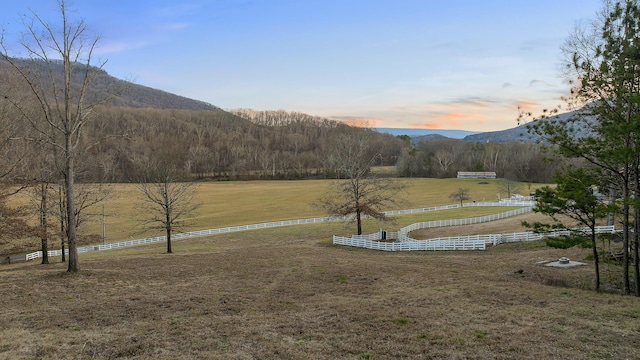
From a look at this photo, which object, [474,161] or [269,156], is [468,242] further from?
[269,156]

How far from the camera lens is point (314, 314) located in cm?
1045

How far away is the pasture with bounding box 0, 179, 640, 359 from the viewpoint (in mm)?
7758

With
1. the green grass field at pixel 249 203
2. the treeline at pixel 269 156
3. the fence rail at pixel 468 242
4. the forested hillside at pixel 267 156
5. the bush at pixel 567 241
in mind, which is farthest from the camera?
the treeline at pixel 269 156

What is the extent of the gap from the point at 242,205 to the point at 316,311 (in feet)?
185

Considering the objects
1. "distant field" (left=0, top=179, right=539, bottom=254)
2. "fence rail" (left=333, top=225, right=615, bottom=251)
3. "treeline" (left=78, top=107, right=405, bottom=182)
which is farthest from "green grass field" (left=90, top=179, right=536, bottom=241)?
"fence rail" (left=333, top=225, right=615, bottom=251)

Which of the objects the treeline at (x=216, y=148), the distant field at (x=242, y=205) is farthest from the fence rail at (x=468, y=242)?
the treeline at (x=216, y=148)

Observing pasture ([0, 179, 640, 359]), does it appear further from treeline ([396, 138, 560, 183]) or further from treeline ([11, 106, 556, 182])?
treeline ([396, 138, 560, 183])

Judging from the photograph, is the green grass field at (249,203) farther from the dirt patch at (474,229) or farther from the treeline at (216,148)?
the treeline at (216,148)

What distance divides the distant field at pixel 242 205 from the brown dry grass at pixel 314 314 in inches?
586

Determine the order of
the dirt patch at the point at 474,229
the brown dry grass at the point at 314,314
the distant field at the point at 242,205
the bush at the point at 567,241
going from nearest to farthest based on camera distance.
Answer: the brown dry grass at the point at 314,314, the bush at the point at 567,241, the dirt patch at the point at 474,229, the distant field at the point at 242,205

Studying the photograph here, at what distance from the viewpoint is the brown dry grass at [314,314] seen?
25.4 ft

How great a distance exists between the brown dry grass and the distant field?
14.9m

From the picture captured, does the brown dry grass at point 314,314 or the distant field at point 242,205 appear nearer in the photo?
the brown dry grass at point 314,314

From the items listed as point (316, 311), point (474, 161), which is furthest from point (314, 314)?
point (474, 161)
